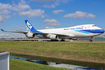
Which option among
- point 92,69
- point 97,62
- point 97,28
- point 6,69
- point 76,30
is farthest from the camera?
point 76,30

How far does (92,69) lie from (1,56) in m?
11.2

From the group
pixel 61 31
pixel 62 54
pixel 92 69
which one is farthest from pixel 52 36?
pixel 92 69

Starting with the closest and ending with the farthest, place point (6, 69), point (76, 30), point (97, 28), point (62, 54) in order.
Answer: point (6, 69)
point (62, 54)
point (97, 28)
point (76, 30)

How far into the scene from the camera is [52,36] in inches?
1449

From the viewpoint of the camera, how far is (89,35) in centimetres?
3275

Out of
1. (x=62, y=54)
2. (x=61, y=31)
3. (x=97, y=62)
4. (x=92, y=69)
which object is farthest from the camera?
(x=61, y=31)

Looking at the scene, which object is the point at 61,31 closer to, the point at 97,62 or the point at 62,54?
the point at 62,54

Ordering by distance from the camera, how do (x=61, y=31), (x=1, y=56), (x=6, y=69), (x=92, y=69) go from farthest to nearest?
(x=61, y=31) < (x=92, y=69) < (x=6, y=69) < (x=1, y=56)

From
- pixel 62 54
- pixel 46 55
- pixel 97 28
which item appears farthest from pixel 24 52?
pixel 97 28

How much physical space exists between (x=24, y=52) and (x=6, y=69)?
21462 mm

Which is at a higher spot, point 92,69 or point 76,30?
point 76,30

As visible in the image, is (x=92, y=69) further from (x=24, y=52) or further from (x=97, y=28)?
(x=97, y=28)

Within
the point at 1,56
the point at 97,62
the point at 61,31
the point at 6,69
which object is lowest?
the point at 97,62

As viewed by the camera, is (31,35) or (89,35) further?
(31,35)
